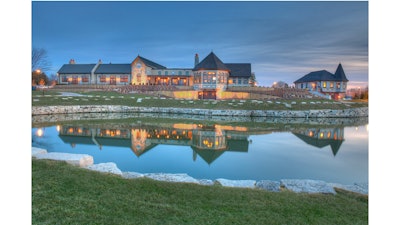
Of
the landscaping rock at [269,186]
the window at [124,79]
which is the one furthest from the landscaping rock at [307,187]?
the window at [124,79]

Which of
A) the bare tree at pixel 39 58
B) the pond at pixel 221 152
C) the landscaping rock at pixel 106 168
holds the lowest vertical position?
the pond at pixel 221 152

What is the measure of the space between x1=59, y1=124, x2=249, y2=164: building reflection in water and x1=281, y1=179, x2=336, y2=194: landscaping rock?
3.95m

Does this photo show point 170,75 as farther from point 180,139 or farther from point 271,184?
point 271,184

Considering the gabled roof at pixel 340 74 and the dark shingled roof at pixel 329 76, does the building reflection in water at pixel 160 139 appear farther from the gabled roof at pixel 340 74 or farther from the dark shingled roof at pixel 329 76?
the gabled roof at pixel 340 74

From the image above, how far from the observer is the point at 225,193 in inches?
211

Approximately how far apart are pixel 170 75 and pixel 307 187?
45607 millimetres

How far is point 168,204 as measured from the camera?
4551 mm

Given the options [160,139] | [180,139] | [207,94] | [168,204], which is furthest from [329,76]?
[168,204]

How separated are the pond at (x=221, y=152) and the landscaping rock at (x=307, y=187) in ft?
5.35

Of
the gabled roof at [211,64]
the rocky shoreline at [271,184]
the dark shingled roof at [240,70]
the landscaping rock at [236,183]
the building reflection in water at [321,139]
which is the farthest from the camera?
the dark shingled roof at [240,70]

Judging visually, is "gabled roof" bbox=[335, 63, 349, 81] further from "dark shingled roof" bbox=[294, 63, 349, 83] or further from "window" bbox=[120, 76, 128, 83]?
"window" bbox=[120, 76, 128, 83]

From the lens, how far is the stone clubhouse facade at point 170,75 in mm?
42812

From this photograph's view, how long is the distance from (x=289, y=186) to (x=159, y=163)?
204 inches
